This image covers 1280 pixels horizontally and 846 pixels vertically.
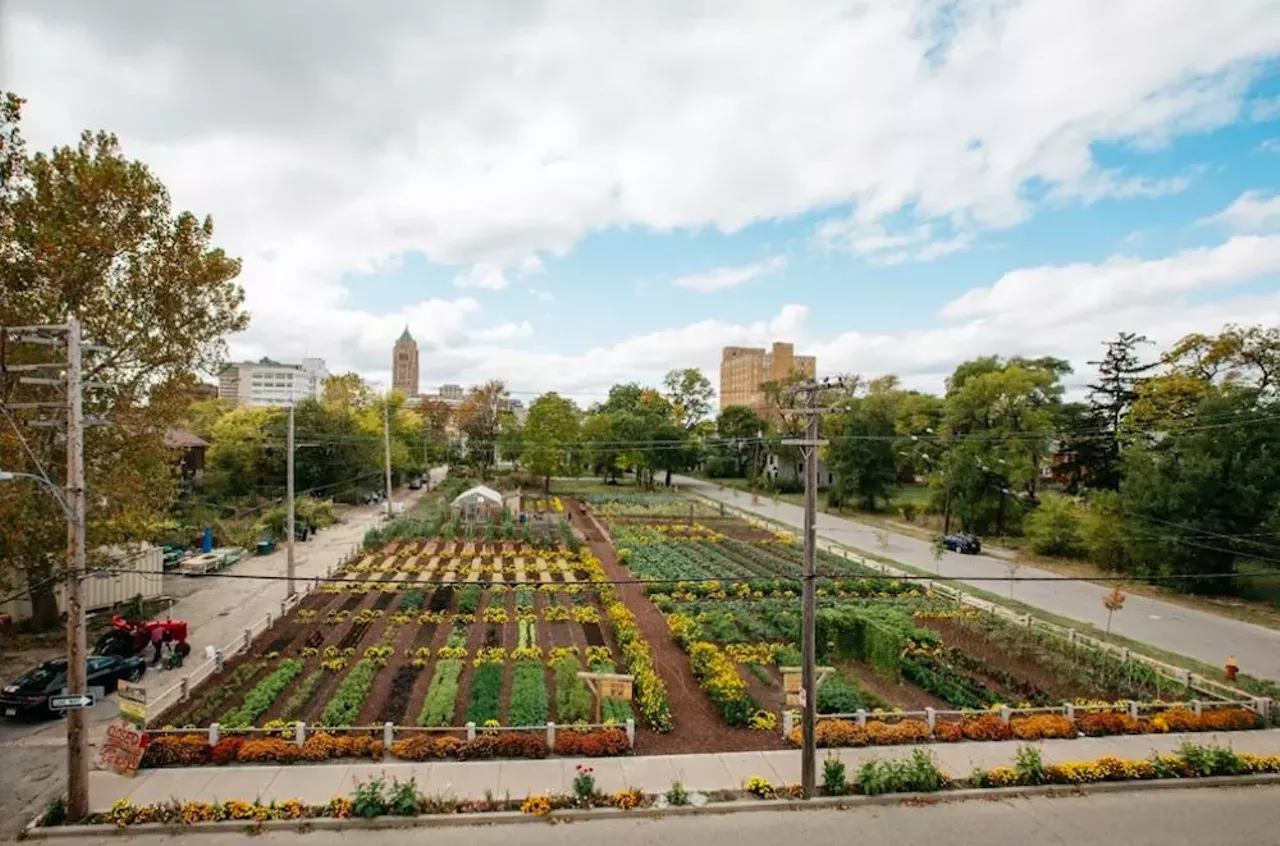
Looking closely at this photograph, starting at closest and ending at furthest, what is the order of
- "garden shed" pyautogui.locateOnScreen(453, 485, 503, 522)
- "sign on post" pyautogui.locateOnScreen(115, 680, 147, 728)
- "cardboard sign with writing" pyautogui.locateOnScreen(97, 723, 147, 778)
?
"sign on post" pyautogui.locateOnScreen(115, 680, 147, 728) → "cardboard sign with writing" pyautogui.locateOnScreen(97, 723, 147, 778) → "garden shed" pyautogui.locateOnScreen(453, 485, 503, 522)

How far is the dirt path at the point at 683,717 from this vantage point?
44.1ft

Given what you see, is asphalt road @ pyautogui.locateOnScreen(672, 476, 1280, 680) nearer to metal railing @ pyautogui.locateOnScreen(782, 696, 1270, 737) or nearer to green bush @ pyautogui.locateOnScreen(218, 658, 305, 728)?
metal railing @ pyautogui.locateOnScreen(782, 696, 1270, 737)

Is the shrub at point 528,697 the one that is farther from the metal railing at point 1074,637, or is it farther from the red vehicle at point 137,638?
the metal railing at point 1074,637

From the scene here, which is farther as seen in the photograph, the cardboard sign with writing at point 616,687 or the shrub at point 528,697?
the shrub at point 528,697

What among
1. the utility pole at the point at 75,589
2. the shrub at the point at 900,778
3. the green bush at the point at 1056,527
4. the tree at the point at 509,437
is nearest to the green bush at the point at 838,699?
the shrub at the point at 900,778

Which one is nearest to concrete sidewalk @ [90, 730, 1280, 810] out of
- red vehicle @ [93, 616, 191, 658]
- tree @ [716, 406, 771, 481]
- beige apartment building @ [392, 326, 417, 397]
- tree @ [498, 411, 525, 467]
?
red vehicle @ [93, 616, 191, 658]

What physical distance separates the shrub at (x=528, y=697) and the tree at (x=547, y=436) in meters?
39.4

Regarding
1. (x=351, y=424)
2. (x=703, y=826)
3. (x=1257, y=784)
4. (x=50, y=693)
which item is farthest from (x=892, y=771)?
(x=351, y=424)

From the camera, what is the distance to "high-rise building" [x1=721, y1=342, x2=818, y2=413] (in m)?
90.9

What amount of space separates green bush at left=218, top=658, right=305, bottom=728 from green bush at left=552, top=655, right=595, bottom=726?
635 centimetres

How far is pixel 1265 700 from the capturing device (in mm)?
15062

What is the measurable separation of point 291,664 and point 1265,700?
23.1 m

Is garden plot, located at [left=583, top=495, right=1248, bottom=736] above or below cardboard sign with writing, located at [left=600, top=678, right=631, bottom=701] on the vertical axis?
below

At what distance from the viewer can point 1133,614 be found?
80.0ft
